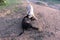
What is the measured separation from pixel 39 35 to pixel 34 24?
0.71 meters

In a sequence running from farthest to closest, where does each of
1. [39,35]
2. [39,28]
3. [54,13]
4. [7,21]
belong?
[54,13], [7,21], [39,28], [39,35]

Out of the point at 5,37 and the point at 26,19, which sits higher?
the point at 26,19

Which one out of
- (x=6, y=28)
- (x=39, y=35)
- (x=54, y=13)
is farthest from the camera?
(x=54, y=13)

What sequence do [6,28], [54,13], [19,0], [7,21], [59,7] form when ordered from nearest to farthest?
[6,28]
[7,21]
[54,13]
[59,7]
[19,0]

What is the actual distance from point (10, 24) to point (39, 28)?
1443mm

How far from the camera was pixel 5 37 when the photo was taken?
6.59 m

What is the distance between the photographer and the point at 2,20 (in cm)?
813

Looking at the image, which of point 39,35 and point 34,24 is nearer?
point 39,35

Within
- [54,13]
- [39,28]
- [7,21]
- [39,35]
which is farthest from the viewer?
[54,13]

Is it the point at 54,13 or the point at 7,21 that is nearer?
the point at 7,21

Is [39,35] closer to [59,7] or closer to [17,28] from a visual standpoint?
[17,28]

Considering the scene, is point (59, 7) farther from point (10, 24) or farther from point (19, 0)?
point (10, 24)

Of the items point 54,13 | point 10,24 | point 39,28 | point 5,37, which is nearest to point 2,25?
point 10,24

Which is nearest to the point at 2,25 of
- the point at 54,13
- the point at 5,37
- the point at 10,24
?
the point at 10,24
